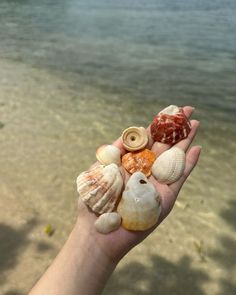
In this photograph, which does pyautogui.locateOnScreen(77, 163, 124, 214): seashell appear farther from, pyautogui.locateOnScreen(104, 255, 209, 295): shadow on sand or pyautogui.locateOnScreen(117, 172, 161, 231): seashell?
pyautogui.locateOnScreen(104, 255, 209, 295): shadow on sand

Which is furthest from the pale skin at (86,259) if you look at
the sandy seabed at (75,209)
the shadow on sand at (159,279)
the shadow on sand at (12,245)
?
the shadow on sand at (12,245)

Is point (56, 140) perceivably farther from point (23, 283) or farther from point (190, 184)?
point (23, 283)

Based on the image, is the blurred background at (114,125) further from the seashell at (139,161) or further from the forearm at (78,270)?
the forearm at (78,270)

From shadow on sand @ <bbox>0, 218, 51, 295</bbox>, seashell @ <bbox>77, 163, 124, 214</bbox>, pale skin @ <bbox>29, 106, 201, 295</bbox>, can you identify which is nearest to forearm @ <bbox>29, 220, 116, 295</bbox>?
pale skin @ <bbox>29, 106, 201, 295</bbox>

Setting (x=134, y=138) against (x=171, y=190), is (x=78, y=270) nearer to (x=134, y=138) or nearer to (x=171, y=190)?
(x=171, y=190)

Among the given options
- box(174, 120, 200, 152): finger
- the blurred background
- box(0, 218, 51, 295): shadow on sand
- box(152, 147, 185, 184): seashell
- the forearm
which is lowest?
the blurred background

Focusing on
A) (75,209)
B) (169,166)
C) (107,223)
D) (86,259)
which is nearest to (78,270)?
(86,259)
